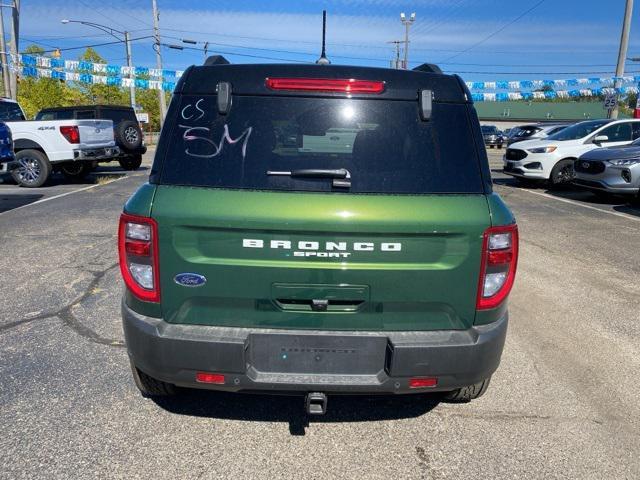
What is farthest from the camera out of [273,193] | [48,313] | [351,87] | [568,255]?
[568,255]

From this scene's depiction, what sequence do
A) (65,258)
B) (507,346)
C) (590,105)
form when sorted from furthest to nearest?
(590,105), (65,258), (507,346)

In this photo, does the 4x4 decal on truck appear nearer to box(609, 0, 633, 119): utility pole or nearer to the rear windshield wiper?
the rear windshield wiper

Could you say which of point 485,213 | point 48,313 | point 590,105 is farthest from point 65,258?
point 590,105

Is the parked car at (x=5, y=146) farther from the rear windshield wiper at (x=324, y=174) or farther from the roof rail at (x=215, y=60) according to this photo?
the rear windshield wiper at (x=324, y=174)

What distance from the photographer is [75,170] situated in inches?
542

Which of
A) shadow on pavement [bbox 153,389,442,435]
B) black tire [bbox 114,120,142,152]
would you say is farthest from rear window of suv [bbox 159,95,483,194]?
black tire [bbox 114,120,142,152]

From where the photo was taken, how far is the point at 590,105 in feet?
223

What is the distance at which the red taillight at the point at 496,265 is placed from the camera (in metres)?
2.26

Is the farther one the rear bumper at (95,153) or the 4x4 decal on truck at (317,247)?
the rear bumper at (95,153)

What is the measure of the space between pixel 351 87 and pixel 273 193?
652 millimetres

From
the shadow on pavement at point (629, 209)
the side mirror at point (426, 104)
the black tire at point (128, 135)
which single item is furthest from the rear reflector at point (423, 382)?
the black tire at point (128, 135)

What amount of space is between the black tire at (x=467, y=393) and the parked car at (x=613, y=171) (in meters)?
9.23

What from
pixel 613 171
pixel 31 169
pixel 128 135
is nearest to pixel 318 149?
pixel 613 171

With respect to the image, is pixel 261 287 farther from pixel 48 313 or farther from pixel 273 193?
pixel 48 313
